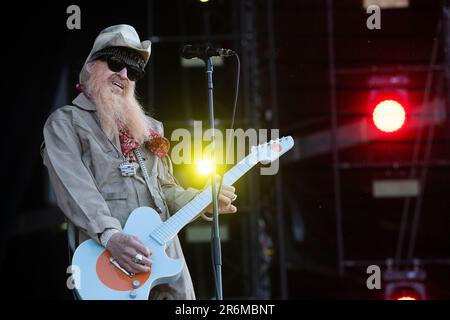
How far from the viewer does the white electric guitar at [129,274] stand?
3.07 m

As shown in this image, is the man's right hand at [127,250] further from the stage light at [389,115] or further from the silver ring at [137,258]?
the stage light at [389,115]

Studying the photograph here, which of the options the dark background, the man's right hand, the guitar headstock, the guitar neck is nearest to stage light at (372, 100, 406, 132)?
the dark background

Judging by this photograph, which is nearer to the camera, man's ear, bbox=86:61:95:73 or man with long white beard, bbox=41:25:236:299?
man with long white beard, bbox=41:25:236:299

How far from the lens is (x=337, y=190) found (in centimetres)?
602

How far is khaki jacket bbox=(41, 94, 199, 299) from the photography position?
10.3 feet

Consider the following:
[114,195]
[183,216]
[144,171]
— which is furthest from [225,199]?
[114,195]

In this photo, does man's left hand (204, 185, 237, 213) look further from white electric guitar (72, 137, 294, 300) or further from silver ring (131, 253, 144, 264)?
silver ring (131, 253, 144, 264)

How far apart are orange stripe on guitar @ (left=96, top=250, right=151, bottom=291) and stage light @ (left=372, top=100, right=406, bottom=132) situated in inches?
109

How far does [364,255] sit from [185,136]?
1751 mm

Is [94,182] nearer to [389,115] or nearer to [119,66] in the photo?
[119,66]

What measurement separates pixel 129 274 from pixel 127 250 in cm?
10

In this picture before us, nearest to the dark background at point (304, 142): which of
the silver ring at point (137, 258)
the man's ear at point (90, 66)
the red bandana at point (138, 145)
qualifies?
the man's ear at point (90, 66)

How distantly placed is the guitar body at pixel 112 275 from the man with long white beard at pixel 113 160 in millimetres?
45
